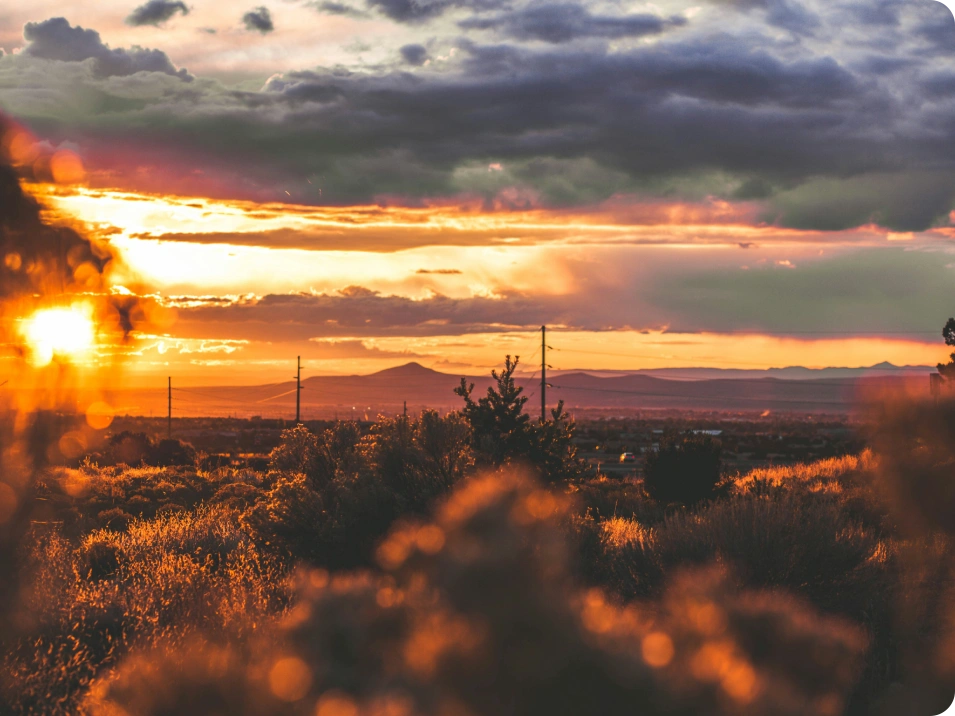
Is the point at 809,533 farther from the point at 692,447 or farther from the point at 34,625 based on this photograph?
the point at 692,447

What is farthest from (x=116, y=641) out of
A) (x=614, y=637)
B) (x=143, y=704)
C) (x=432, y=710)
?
(x=614, y=637)

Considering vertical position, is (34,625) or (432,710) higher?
(432,710)

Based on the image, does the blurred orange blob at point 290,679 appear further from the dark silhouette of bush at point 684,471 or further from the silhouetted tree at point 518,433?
the dark silhouette of bush at point 684,471

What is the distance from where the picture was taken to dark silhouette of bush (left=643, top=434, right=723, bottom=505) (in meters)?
28.3

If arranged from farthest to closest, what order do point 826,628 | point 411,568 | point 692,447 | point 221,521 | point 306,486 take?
point 692,447
point 221,521
point 306,486
point 411,568
point 826,628

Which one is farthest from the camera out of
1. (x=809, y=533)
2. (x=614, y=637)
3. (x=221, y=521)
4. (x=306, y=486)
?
(x=221, y=521)

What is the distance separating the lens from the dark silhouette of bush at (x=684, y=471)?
28266mm

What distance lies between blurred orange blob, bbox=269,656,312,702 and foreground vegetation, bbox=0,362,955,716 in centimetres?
2

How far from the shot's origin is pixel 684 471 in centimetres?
2864

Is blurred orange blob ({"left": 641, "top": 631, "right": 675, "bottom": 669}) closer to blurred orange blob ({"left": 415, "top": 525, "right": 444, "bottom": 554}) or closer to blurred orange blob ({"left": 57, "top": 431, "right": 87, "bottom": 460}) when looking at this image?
blurred orange blob ({"left": 415, "top": 525, "right": 444, "bottom": 554})

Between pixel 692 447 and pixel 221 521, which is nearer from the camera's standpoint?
pixel 221 521

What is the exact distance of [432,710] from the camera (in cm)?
616

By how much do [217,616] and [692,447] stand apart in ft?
70.0

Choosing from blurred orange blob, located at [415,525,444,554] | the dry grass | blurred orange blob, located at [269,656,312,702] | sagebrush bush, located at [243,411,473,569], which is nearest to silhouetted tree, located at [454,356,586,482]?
sagebrush bush, located at [243,411,473,569]
